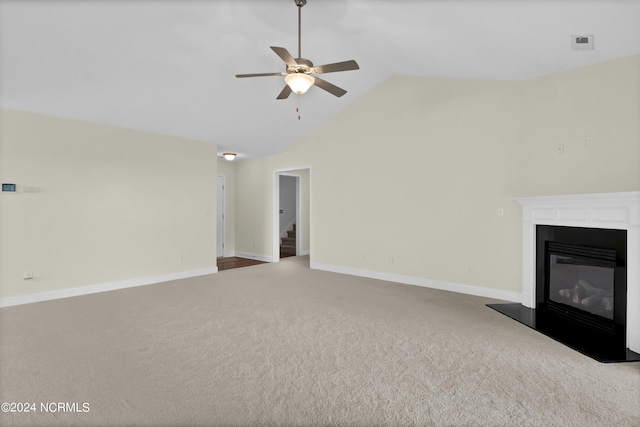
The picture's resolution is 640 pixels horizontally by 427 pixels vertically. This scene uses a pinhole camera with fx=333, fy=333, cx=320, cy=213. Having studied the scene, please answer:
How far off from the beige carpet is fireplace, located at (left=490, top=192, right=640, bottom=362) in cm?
32

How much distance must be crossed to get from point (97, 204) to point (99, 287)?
1.25 meters

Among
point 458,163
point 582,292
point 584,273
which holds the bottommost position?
point 582,292

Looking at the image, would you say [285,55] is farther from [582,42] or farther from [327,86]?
[582,42]

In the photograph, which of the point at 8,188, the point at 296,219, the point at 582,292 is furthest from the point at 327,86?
the point at 296,219

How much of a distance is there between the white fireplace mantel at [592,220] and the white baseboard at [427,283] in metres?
0.35

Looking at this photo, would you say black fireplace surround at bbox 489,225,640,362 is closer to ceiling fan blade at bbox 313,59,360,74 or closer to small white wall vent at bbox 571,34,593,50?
small white wall vent at bbox 571,34,593,50

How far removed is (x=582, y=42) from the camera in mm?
3299

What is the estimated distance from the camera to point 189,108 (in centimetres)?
501

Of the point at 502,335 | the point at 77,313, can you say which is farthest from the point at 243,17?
the point at 502,335

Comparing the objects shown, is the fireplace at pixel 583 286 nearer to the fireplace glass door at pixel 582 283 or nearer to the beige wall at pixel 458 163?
the fireplace glass door at pixel 582 283

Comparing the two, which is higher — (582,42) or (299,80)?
(582,42)

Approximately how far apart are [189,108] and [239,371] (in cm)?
395

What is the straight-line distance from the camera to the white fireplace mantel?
2.97 metres

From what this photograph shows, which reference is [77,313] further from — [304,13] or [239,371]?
[304,13]
